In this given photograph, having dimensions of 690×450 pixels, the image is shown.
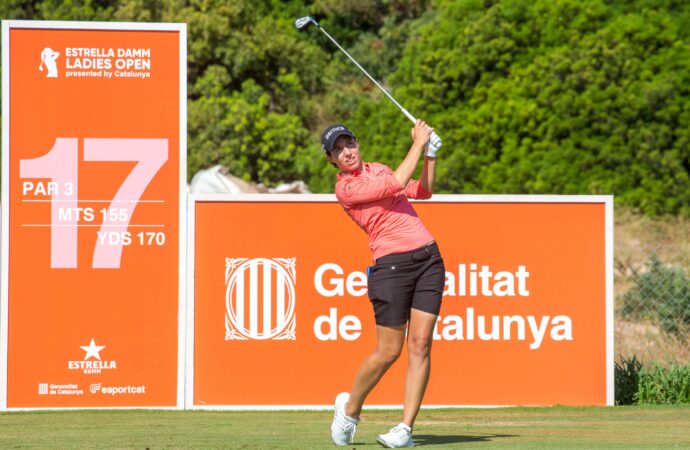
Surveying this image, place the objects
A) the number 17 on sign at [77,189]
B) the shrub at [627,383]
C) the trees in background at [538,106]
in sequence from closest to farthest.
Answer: the number 17 on sign at [77,189]
the shrub at [627,383]
the trees in background at [538,106]

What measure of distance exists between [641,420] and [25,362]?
4.31 m

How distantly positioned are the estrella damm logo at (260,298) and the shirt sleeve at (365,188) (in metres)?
2.50

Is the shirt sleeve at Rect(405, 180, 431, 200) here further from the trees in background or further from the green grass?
the trees in background

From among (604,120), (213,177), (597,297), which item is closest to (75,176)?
(597,297)

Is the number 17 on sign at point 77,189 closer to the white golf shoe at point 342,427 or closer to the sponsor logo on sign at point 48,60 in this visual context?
the sponsor logo on sign at point 48,60

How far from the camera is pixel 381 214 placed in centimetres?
721

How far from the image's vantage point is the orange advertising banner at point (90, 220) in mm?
9484

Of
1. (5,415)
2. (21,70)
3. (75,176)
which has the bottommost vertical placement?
(5,415)

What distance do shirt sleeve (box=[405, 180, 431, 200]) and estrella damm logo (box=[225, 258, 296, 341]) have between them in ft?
7.51

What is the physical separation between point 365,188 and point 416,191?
1.70 ft

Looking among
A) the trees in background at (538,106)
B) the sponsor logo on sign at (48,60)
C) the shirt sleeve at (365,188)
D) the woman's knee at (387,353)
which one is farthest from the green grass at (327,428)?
the trees in background at (538,106)

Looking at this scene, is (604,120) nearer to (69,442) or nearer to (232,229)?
(232,229)

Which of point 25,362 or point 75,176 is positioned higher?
point 75,176

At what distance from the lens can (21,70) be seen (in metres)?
9.52
